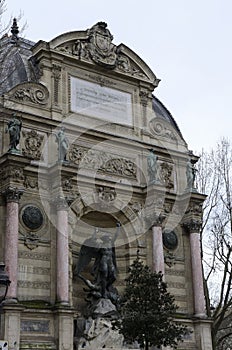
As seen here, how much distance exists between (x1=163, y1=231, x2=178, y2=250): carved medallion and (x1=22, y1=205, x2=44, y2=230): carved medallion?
5.28 meters

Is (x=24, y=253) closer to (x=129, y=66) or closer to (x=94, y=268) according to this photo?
(x=94, y=268)

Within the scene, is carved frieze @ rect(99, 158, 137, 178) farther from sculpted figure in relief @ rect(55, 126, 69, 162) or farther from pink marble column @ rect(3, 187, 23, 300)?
pink marble column @ rect(3, 187, 23, 300)

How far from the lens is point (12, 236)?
1831 cm

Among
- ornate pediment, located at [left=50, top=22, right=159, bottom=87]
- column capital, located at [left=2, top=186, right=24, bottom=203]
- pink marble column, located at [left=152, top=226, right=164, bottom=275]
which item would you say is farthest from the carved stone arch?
ornate pediment, located at [left=50, top=22, right=159, bottom=87]

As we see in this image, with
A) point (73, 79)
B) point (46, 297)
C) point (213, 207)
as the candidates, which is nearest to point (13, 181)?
point (46, 297)

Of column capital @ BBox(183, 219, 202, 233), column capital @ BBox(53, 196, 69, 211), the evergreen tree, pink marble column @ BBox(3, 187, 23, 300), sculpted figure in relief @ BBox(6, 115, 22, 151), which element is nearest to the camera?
the evergreen tree

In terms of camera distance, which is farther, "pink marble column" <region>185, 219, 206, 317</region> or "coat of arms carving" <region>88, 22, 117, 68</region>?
"coat of arms carving" <region>88, 22, 117, 68</region>

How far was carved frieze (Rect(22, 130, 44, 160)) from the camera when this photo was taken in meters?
20.3

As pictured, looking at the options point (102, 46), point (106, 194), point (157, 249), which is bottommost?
point (157, 249)

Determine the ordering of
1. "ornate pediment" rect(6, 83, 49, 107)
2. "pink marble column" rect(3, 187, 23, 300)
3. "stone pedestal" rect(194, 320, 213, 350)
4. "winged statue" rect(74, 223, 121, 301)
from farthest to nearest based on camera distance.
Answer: "stone pedestal" rect(194, 320, 213, 350), "ornate pediment" rect(6, 83, 49, 107), "winged statue" rect(74, 223, 121, 301), "pink marble column" rect(3, 187, 23, 300)

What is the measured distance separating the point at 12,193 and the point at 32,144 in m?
2.41

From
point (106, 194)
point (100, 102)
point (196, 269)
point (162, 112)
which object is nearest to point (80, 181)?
point (106, 194)

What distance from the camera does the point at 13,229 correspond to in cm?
1839

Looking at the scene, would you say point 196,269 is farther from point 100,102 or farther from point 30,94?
point 30,94
